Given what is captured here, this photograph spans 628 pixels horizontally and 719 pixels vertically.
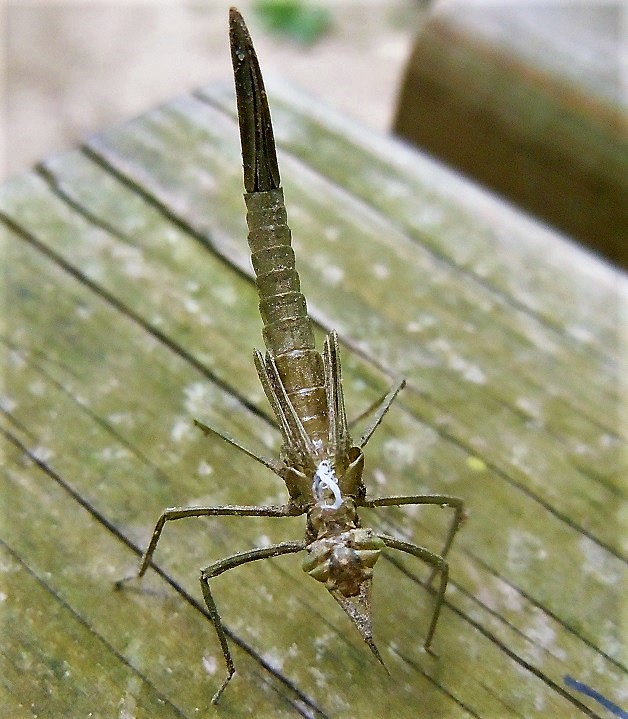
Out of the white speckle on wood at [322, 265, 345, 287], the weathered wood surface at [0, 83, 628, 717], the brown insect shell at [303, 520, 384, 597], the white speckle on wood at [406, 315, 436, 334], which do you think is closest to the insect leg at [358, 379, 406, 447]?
the weathered wood surface at [0, 83, 628, 717]

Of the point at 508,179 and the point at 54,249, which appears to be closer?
the point at 54,249

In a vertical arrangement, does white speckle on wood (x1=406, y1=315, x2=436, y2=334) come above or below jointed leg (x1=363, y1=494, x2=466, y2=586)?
below

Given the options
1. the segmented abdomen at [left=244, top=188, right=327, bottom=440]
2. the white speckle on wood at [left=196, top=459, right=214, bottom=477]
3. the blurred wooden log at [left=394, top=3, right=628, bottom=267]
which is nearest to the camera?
the segmented abdomen at [left=244, top=188, right=327, bottom=440]

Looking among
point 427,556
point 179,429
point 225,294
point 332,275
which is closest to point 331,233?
point 332,275

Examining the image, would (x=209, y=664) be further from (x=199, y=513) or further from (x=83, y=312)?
(x=83, y=312)

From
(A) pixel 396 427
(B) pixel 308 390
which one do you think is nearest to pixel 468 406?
(A) pixel 396 427

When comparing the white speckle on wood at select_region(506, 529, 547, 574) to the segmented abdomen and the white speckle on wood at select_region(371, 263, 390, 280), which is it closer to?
the segmented abdomen

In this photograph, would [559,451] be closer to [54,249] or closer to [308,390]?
[308,390]
